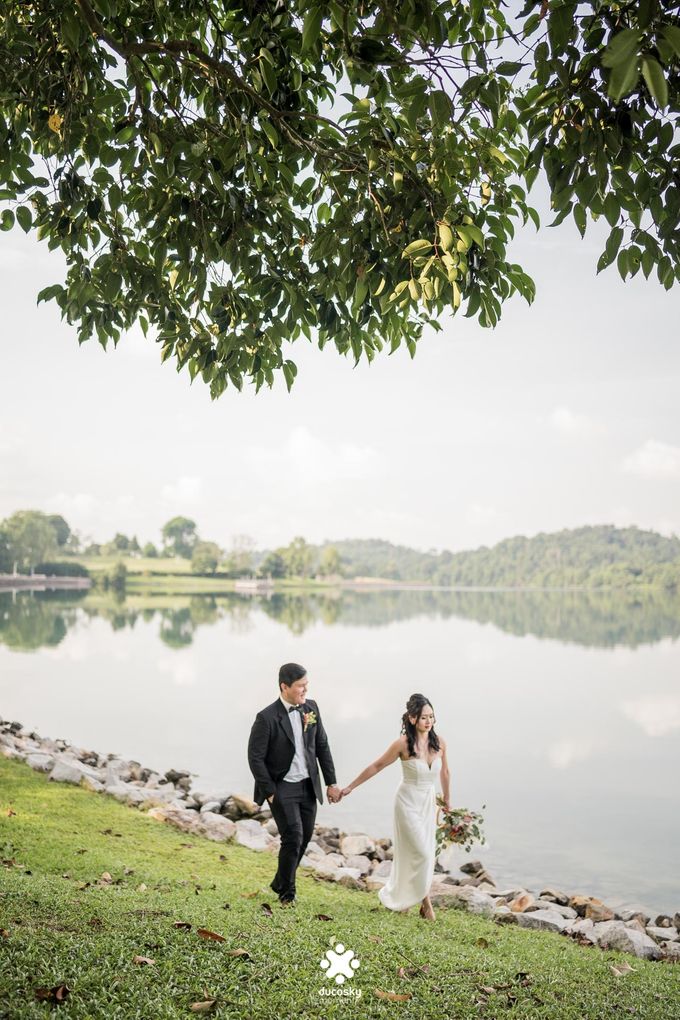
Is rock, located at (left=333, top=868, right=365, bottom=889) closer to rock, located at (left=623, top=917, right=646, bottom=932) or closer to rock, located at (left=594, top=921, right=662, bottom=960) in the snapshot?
rock, located at (left=594, top=921, right=662, bottom=960)

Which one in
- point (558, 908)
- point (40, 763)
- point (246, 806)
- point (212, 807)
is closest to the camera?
point (558, 908)

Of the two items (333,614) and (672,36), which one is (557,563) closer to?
(333,614)

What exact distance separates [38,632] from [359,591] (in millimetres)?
72683

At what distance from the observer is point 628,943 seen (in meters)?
7.66

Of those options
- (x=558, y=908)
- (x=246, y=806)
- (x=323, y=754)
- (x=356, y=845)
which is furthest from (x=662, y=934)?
(x=246, y=806)

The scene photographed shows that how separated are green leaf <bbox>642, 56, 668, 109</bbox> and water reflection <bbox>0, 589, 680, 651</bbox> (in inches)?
1542

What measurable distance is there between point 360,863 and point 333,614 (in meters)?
55.2

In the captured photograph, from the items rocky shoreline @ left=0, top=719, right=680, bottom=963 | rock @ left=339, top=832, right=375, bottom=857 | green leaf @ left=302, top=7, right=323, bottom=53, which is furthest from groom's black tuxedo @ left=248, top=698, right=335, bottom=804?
green leaf @ left=302, top=7, right=323, bottom=53

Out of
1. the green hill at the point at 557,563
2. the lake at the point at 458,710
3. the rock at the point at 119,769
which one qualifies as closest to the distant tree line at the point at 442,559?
the green hill at the point at 557,563

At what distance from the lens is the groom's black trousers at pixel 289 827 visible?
7004 millimetres

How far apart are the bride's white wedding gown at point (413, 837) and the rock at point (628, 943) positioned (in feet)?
6.01

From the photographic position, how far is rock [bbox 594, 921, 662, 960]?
7.54 m

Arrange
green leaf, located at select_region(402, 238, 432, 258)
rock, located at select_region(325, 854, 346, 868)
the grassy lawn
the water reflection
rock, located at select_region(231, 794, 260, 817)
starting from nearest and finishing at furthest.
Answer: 1. the grassy lawn
2. green leaf, located at select_region(402, 238, 432, 258)
3. rock, located at select_region(325, 854, 346, 868)
4. rock, located at select_region(231, 794, 260, 817)
5. the water reflection

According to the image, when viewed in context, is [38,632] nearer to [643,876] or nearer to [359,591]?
[643,876]
